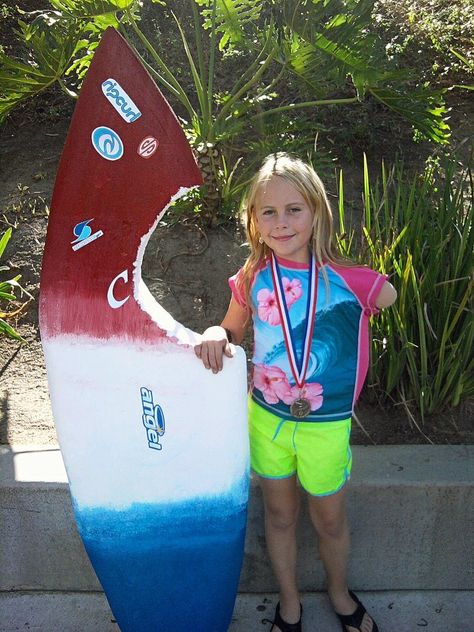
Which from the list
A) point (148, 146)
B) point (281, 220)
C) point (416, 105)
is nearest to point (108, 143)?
point (148, 146)

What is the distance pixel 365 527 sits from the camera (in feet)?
8.29

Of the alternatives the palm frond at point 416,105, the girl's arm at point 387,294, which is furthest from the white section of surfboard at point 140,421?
the palm frond at point 416,105

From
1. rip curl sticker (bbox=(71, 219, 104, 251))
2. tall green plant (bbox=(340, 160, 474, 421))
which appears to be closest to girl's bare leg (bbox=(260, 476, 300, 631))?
tall green plant (bbox=(340, 160, 474, 421))

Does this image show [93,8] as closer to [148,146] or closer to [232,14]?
[232,14]

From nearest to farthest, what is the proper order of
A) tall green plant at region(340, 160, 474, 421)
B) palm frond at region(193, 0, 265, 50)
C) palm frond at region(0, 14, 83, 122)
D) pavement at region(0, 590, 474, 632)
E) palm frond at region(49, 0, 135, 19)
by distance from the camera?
pavement at region(0, 590, 474, 632) → tall green plant at region(340, 160, 474, 421) → palm frond at region(49, 0, 135, 19) → palm frond at region(0, 14, 83, 122) → palm frond at region(193, 0, 265, 50)

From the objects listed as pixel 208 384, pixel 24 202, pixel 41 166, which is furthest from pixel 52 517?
pixel 41 166

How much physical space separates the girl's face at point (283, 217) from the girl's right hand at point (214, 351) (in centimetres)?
29

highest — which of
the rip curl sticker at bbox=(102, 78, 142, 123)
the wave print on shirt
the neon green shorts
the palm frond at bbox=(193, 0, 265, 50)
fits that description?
the palm frond at bbox=(193, 0, 265, 50)

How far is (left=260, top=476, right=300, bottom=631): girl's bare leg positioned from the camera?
225cm

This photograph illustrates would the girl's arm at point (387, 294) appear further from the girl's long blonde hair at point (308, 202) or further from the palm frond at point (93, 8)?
the palm frond at point (93, 8)

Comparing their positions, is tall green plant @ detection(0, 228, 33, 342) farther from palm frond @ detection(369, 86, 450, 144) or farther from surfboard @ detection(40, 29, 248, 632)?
palm frond @ detection(369, 86, 450, 144)

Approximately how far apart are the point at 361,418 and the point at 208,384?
886 millimetres

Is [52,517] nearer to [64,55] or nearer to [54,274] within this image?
[54,274]

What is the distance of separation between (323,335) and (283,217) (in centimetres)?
33
